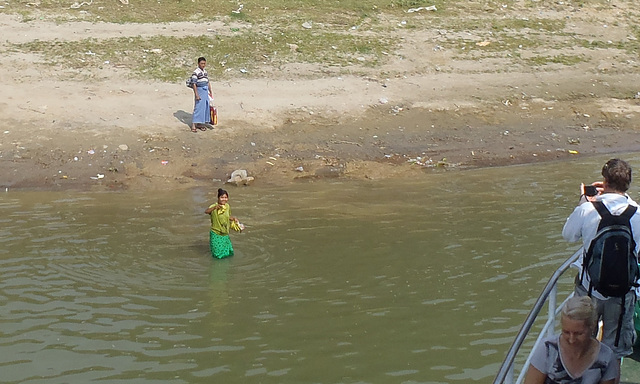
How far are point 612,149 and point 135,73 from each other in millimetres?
9977

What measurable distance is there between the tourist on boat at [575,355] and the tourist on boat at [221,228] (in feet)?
20.8

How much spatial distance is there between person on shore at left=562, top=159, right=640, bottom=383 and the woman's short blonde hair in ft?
2.61

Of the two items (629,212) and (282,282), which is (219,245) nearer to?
(282,282)

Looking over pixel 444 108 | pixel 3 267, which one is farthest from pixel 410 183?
pixel 3 267

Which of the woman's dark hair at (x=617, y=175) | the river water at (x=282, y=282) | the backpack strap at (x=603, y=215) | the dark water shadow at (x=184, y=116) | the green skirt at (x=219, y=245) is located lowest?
the river water at (x=282, y=282)

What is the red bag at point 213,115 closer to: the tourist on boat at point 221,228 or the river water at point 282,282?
the river water at point 282,282

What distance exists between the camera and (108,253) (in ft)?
35.5

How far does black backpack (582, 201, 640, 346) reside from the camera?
4.91 meters

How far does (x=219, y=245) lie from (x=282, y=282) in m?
1.15

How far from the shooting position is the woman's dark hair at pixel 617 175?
4996 mm

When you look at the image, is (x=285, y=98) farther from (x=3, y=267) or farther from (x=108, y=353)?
(x=108, y=353)

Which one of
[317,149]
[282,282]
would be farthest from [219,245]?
[317,149]

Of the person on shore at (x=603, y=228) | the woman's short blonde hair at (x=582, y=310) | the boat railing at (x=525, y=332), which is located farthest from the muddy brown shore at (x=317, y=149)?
the woman's short blonde hair at (x=582, y=310)

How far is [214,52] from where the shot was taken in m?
19.2
